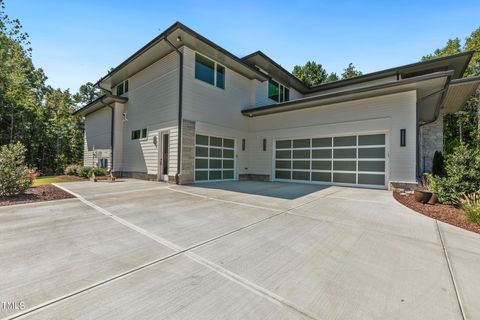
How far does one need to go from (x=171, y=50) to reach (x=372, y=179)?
10089 mm

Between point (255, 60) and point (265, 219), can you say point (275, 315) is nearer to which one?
point (265, 219)

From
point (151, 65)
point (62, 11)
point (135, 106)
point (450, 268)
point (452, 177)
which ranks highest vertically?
point (62, 11)

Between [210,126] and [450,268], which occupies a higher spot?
[210,126]

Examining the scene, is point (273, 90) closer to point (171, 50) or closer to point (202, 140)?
point (202, 140)

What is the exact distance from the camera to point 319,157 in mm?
10211

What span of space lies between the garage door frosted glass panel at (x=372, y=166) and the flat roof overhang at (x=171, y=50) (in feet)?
23.2

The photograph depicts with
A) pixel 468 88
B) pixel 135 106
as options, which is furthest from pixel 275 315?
pixel 468 88

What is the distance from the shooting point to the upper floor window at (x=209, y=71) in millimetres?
9773

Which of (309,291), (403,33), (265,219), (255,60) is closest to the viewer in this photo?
→ (309,291)

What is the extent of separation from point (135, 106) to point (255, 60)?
22.9 ft

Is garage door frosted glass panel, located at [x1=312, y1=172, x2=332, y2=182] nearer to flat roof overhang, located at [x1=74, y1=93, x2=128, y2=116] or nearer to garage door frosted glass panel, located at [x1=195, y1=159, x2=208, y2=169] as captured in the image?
garage door frosted glass panel, located at [x1=195, y1=159, x2=208, y2=169]

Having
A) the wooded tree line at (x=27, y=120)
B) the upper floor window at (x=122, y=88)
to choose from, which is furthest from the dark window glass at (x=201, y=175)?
the wooded tree line at (x=27, y=120)

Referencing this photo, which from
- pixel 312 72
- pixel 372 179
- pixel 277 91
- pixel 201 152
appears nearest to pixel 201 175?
pixel 201 152

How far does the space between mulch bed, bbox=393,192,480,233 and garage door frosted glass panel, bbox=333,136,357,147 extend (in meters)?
3.39
